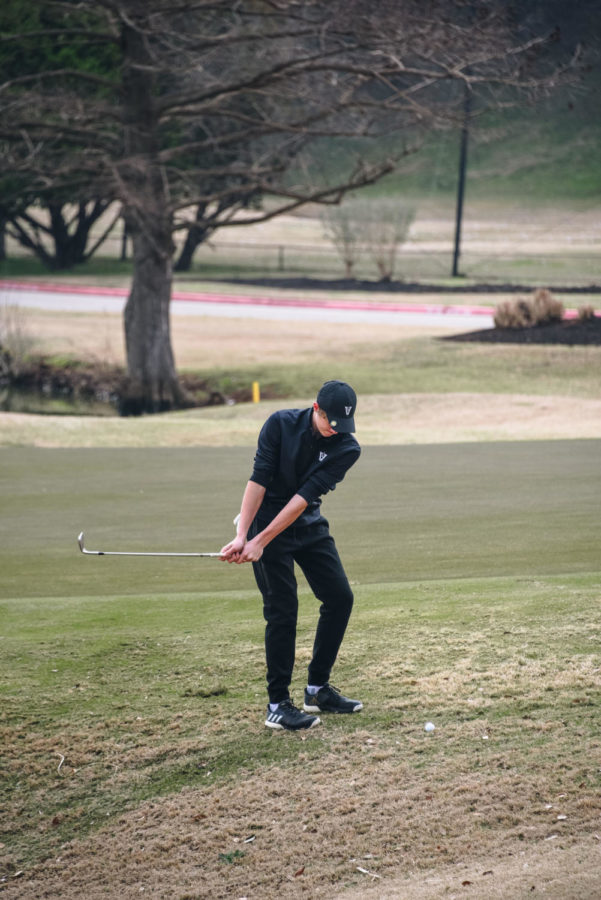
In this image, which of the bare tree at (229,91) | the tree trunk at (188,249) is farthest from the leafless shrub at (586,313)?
the tree trunk at (188,249)

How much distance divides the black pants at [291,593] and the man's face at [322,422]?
501 millimetres

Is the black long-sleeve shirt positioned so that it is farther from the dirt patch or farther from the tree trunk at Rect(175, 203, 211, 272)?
the tree trunk at Rect(175, 203, 211, 272)

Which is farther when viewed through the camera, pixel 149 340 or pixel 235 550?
pixel 149 340

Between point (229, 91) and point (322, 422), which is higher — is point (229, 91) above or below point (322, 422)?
above

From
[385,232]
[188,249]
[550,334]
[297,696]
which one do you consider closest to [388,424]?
[550,334]

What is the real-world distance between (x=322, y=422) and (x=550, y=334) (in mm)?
23236

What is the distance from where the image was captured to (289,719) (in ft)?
17.0

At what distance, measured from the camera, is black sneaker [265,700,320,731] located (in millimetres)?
5168

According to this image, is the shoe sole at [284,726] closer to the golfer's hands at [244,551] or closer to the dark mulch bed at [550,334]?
the golfer's hands at [244,551]

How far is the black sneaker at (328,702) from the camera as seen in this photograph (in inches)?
209

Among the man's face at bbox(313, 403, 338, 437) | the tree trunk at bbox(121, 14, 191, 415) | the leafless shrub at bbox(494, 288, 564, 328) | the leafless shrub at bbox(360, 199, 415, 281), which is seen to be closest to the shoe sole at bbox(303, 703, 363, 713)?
the man's face at bbox(313, 403, 338, 437)

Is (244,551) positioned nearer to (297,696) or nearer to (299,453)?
(299,453)

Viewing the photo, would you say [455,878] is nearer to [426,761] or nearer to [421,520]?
[426,761]

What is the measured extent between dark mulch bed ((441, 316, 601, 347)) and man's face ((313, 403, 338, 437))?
2201cm
